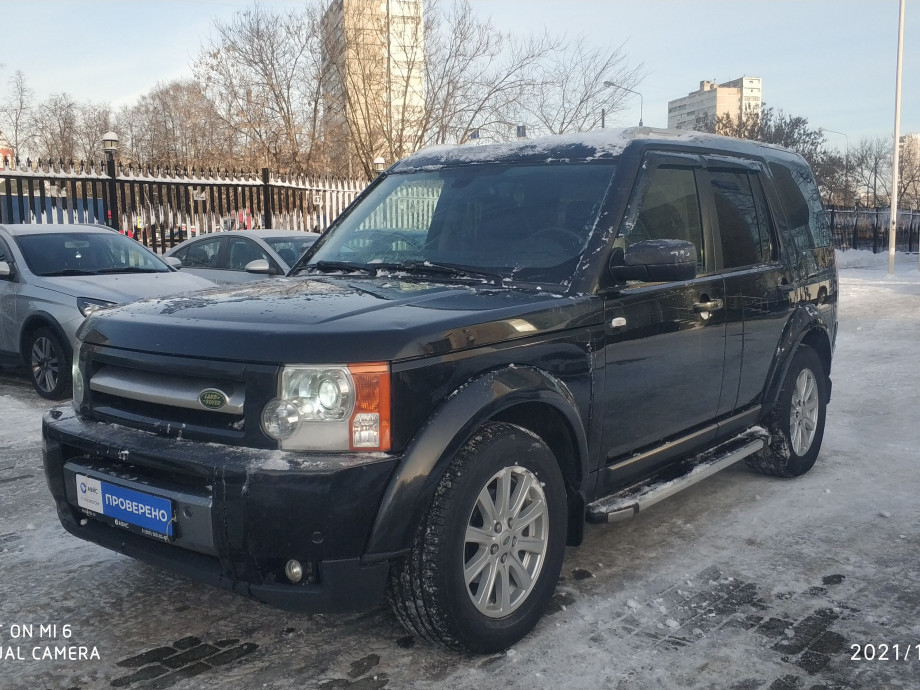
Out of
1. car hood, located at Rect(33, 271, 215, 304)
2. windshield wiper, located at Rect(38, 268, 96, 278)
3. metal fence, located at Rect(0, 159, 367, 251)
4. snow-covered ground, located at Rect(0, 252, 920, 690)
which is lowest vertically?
snow-covered ground, located at Rect(0, 252, 920, 690)

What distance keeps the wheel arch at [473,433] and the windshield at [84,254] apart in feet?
21.8

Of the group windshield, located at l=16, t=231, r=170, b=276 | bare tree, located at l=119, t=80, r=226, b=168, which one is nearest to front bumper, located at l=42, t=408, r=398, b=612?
windshield, located at l=16, t=231, r=170, b=276

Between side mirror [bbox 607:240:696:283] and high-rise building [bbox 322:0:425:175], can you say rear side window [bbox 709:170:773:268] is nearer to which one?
side mirror [bbox 607:240:696:283]

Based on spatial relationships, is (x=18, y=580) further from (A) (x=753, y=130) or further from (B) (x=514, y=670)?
(A) (x=753, y=130)

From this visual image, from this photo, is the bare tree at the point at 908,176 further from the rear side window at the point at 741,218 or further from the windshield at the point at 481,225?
the windshield at the point at 481,225

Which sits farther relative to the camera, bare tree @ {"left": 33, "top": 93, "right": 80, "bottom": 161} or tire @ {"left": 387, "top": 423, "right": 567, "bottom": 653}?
bare tree @ {"left": 33, "top": 93, "right": 80, "bottom": 161}

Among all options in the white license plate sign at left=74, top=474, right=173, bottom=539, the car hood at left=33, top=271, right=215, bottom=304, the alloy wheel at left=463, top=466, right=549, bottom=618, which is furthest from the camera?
the car hood at left=33, top=271, right=215, bottom=304

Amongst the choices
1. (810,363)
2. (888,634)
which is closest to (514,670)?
(888,634)

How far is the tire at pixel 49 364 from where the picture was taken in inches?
313

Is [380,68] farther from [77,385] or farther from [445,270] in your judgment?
[77,385]

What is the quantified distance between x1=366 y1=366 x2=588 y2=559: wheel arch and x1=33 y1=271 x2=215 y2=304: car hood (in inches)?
209

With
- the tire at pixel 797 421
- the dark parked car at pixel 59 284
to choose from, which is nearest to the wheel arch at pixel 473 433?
the tire at pixel 797 421

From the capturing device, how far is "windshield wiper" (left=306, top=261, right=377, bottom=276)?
4137 millimetres

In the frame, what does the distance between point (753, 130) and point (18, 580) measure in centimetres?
Result: 4159
